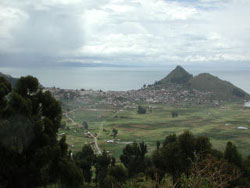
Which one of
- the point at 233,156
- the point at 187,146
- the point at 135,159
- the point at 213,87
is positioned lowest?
the point at 135,159

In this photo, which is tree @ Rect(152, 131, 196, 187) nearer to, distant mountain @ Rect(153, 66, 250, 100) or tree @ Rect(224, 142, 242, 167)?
tree @ Rect(224, 142, 242, 167)

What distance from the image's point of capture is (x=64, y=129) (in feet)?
246

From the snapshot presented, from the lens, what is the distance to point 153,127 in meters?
81.2

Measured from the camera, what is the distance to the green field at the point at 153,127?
59.8 metres

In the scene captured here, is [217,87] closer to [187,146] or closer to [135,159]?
[135,159]

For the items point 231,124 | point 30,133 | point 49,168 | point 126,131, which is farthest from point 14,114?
point 231,124

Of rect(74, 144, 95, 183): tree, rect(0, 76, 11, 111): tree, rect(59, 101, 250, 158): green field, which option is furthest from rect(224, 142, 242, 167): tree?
rect(59, 101, 250, 158): green field

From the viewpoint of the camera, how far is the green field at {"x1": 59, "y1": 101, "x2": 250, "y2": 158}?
59.8 meters

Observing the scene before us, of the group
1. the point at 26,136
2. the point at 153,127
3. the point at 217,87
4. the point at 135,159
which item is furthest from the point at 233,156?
the point at 217,87

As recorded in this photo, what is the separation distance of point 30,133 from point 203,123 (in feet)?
260

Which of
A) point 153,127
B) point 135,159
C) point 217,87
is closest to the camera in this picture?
point 135,159

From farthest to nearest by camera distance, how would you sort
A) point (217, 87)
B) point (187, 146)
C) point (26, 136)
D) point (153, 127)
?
point (217, 87) → point (153, 127) → point (187, 146) → point (26, 136)

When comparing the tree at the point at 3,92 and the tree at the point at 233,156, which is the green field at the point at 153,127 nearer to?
the tree at the point at 233,156

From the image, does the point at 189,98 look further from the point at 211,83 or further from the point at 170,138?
the point at 170,138
